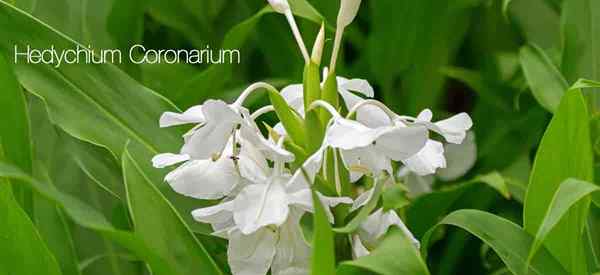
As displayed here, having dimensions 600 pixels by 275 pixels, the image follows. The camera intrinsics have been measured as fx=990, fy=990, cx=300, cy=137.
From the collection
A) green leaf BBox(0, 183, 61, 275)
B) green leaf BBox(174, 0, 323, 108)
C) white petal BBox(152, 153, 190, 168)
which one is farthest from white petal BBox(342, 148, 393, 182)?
green leaf BBox(174, 0, 323, 108)

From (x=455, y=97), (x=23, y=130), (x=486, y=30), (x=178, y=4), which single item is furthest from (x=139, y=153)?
(x=455, y=97)

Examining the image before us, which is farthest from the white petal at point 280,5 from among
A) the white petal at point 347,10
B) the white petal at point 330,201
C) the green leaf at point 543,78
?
the green leaf at point 543,78

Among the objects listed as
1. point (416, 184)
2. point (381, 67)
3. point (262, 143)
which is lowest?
point (416, 184)

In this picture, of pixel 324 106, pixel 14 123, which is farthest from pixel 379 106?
pixel 14 123

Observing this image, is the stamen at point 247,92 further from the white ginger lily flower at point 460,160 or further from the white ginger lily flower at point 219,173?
the white ginger lily flower at point 460,160

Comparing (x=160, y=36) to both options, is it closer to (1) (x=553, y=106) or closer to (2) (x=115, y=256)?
(2) (x=115, y=256)

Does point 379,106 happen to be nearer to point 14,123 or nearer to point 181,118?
point 181,118

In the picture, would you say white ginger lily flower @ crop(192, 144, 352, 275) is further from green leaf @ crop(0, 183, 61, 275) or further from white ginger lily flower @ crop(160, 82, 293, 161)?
green leaf @ crop(0, 183, 61, 275)
